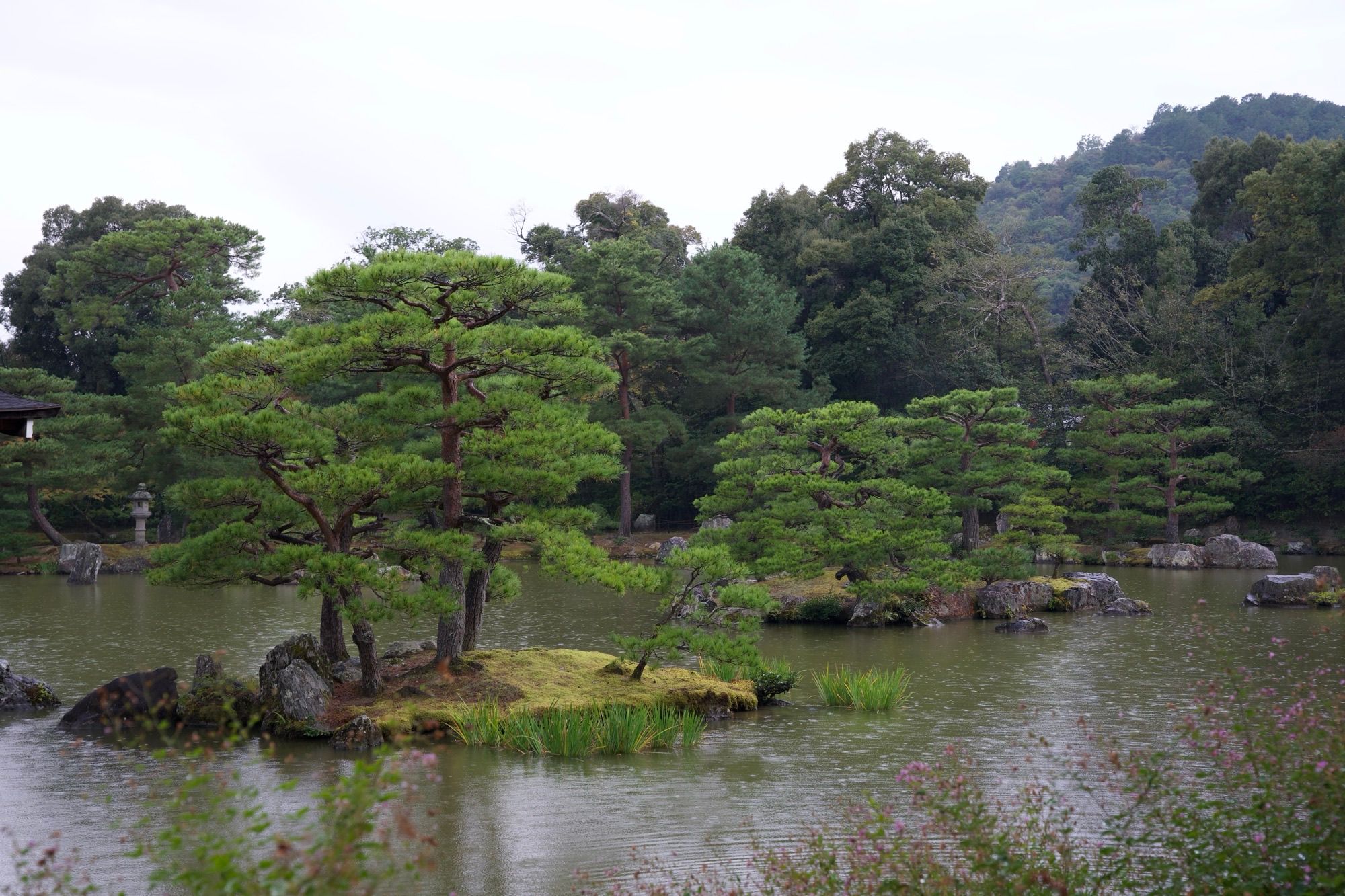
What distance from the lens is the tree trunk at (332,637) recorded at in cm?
1167

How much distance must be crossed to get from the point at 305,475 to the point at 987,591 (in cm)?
1241

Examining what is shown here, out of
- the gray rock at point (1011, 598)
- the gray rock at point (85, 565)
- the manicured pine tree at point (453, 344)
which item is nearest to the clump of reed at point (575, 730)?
the manicured pine tree at point (453, 344)

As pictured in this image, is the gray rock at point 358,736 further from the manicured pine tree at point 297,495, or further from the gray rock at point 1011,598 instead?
the gray rock at point 1011,598

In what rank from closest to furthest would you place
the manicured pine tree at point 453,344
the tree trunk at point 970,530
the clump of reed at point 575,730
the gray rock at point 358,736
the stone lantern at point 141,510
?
the clump of reed at point 575,730 < the gray rock at point 358,736 < the manicured pine tree at point 453,344 < the tree trunk at point 970,530 < the stone lantern at point 141,510

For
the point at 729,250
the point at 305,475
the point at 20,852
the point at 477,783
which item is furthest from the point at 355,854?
the point at 729,250

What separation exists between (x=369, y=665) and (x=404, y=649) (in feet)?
7.43

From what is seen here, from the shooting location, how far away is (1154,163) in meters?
67.9

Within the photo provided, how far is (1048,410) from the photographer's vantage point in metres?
33.4

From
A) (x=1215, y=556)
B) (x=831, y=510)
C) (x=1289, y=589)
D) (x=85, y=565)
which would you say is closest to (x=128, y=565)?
(x=85, y=565)

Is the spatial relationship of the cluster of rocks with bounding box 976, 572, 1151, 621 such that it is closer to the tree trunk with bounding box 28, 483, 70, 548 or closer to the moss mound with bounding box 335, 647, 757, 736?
the moss mound with bounding box 335, 647, 757, 736

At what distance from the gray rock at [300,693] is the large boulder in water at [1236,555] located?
2271 centimetres

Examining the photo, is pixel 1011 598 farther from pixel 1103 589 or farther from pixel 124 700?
pixel 124 700

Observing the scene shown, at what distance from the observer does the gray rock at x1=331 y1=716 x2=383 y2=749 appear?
372 inches

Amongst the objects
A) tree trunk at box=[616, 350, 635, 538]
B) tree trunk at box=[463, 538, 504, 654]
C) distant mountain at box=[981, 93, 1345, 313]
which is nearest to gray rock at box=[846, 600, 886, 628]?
tree trunk at box=[463, 538, 504, 654]
